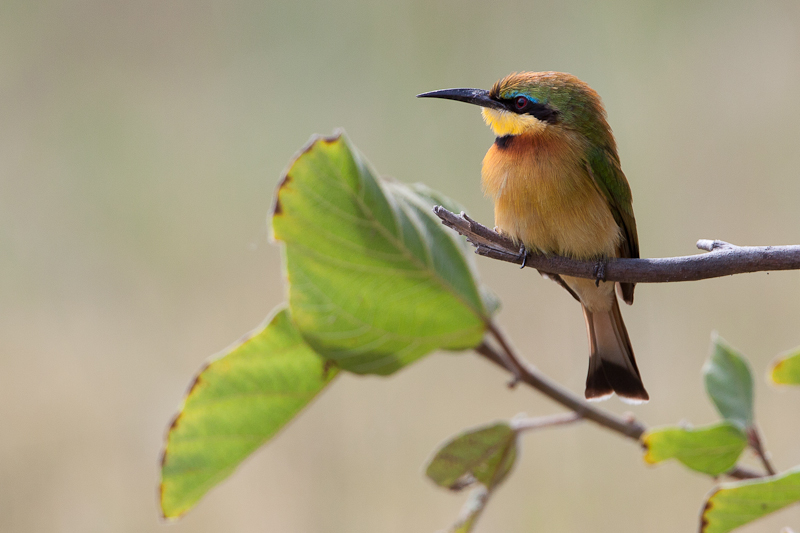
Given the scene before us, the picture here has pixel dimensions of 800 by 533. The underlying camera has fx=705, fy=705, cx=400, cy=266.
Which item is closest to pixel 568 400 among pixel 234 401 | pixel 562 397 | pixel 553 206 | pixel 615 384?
pixel 562 397

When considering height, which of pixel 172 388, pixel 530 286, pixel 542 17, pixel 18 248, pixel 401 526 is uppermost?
pixel 542 17

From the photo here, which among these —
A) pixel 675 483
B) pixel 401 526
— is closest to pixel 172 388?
pixel 401 526

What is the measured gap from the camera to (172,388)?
1790 mm

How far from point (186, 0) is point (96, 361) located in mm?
1006

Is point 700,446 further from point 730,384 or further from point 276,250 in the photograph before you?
point 276,250

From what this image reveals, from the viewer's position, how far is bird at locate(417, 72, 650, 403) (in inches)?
29.0

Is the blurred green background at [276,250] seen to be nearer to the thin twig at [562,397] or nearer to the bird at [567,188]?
the bird at [567,188]

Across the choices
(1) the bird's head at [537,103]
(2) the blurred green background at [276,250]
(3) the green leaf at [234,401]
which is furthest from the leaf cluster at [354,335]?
(2) the blurred green background at [276,250]

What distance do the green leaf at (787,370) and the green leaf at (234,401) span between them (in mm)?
397

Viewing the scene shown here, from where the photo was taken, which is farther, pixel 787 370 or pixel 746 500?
pixel 787 370

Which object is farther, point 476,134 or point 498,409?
point 498,409

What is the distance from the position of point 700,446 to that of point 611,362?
21cm

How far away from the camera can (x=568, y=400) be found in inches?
27.2

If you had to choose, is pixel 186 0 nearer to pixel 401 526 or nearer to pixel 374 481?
pixel 374 481
